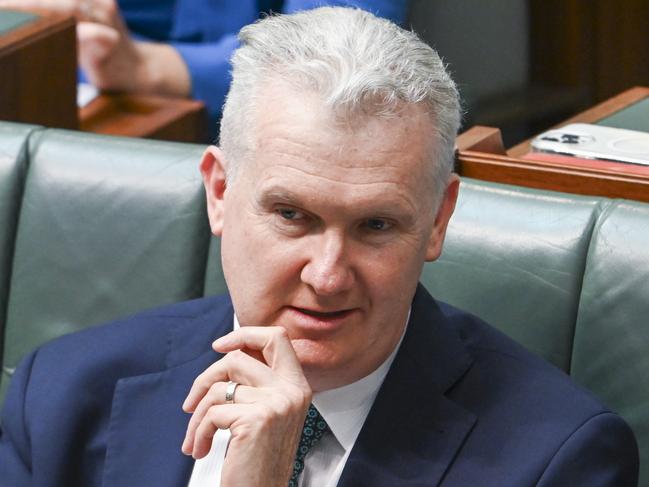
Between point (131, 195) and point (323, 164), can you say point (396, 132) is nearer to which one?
point (323, 164)

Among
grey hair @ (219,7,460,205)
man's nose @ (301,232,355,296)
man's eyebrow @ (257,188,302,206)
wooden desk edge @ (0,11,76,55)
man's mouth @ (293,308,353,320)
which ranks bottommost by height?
wooden desk edge @ (0,11,76,55)

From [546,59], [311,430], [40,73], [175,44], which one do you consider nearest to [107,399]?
[311,430]

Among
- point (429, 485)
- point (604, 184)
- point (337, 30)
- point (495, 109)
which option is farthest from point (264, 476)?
point (495, 109)

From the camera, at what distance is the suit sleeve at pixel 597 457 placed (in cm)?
132

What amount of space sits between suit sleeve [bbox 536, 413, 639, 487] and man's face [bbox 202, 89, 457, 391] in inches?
8.3

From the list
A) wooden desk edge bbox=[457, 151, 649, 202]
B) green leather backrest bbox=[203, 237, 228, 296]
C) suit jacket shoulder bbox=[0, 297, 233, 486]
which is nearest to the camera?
suit jacket shoulder bbox=[0, 297, 233, 486]

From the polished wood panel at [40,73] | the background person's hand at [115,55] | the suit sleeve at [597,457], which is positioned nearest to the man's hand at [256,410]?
the suit sleeve at [597,457]

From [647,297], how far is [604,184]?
19cm

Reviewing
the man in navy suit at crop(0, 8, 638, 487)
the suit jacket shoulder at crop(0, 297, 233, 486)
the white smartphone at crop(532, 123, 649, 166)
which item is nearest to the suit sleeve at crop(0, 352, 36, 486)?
the suit jacket shoulder at crop(0, 297, 233, 486)

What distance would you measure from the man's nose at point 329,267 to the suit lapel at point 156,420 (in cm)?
25

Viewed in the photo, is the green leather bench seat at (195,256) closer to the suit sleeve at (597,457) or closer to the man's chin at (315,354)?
the suit sleeve at (597,457)

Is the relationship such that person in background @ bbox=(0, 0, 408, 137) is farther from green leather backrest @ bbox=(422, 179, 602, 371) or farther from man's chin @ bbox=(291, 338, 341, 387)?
man's chin @ bbox=(291, 338, 341, 387)

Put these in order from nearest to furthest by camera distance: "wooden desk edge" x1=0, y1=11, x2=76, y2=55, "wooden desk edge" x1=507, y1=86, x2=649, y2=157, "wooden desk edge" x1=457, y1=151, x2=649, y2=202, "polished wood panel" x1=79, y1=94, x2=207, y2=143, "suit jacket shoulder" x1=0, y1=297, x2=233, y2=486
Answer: "suit jacket shoulder" x1=0, y1=297, x2=233, y2=486
"wooden desk edge" x1=457, y1=151, x2=649, y2=202
"wooden desk edge" x1=507, y1=86, x2=649, y2=157
"wooden desk edge" x1=0, y1=11, x2=76, y2=55
"polished wood panel" x1=79, y1=94, x2=207, y2=143

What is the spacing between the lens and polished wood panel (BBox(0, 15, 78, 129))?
2156 millimetres
